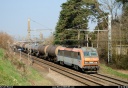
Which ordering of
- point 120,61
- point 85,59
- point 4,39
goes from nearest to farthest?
point 85,59
point 120,61
point 4,39

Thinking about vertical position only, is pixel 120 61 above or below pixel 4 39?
below

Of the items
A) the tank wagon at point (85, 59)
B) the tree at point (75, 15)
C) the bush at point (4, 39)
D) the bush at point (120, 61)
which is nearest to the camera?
the tank wagon at point (85, 59)

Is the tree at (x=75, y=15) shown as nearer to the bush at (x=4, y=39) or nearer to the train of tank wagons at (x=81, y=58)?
the bush at (x=4, y=39)

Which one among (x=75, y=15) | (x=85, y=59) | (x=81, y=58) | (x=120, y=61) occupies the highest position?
(x=75, y=15)

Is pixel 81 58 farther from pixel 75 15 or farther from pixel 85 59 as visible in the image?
pixel 75 15

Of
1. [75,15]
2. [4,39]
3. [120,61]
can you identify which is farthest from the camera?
[4,39]

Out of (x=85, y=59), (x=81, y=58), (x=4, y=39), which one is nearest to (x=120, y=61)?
(x=85, y=59)

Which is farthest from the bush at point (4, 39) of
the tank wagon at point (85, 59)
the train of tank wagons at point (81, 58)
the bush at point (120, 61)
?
the tank wagon at point (85, 59)

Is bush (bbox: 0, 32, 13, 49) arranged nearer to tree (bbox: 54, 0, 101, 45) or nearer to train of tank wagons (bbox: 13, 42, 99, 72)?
tree (bbox: 54, 0, 101, 45)

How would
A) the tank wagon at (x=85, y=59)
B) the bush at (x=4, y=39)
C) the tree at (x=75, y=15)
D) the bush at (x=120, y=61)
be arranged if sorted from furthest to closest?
the bush at (x=4, y=39), the tree at (x=75, y=15), the bush at (x=120, y=61), the tank wagon at (x=85, y=59)

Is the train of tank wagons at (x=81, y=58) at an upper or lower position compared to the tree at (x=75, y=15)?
lower

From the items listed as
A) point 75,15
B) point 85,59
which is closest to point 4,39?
point 75,15

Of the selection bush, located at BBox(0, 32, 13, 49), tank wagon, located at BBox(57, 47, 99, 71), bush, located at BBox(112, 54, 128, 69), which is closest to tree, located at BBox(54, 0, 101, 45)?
bush, located at BBox(0, 32, 13, 49)

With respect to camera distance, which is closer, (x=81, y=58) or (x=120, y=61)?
(x=81, y=58)
